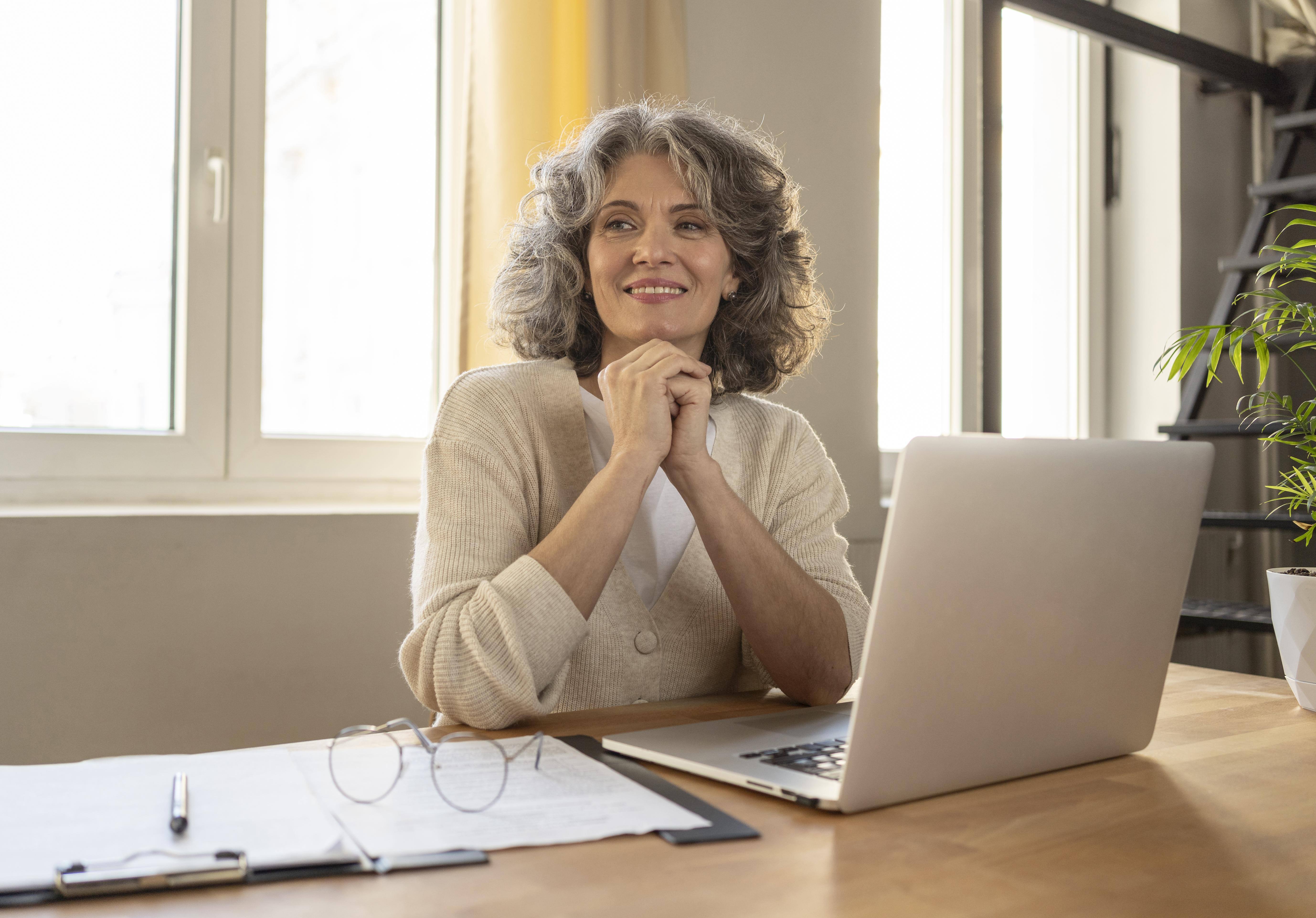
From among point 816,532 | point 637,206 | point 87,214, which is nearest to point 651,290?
point 637,206

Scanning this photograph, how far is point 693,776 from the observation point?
786 millimetres

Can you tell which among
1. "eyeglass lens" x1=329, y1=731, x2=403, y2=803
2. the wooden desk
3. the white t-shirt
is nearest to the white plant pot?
the wooden desk

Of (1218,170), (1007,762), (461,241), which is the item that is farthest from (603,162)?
(1218,170)

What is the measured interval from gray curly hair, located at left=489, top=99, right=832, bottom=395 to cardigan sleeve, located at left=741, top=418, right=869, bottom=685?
19 centimetres

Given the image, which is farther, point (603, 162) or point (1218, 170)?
point (1218, 170)

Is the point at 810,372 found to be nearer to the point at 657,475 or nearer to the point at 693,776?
the point at 657,475

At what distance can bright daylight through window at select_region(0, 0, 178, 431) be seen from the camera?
5.83ft

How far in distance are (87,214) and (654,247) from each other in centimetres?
108

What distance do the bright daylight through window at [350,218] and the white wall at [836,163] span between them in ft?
2.22

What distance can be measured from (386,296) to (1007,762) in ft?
5.36

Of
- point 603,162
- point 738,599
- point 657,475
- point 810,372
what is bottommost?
point 738,599

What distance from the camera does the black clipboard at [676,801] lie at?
647mm

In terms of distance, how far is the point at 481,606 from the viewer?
3.37 feet

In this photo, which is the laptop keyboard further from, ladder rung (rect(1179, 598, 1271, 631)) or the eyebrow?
ladder rung (rect(1179, 598, 1271, 631))
